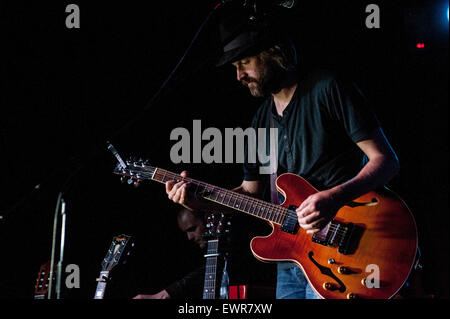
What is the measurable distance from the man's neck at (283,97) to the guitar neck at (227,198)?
2.26 ft

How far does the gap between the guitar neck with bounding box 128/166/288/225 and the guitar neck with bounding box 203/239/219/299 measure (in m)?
0.63

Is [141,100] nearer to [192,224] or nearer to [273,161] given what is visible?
[192,224]

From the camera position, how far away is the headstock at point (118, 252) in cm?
326

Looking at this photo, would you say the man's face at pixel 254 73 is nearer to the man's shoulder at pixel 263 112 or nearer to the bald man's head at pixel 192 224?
the man's shoulder at pixel 263 112

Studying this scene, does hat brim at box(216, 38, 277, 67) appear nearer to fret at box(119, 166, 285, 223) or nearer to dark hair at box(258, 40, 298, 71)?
dark hair at box(258, 40, 298, 71)

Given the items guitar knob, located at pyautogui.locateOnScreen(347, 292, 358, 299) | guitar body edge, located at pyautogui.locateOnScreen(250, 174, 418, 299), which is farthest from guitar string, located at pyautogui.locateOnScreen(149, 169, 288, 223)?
guitar knob, located at pyautogui.locateOnScreen(347, 292, 358, 299)

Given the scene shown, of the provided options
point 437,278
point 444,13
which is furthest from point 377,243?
point 444,13

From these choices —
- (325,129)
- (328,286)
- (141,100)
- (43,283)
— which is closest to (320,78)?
(325,129)

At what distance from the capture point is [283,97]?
2.81 m

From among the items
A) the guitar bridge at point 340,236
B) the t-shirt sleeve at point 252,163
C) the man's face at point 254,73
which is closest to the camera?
the guitar bridge at point 340,236

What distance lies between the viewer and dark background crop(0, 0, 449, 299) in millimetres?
3230

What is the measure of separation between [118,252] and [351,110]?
7.26ft

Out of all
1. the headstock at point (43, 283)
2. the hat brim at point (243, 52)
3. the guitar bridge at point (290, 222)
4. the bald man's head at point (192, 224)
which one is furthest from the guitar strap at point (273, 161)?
the headstock at point (43, 283)

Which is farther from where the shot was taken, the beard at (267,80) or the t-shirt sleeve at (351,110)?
the beard at (267,80)
